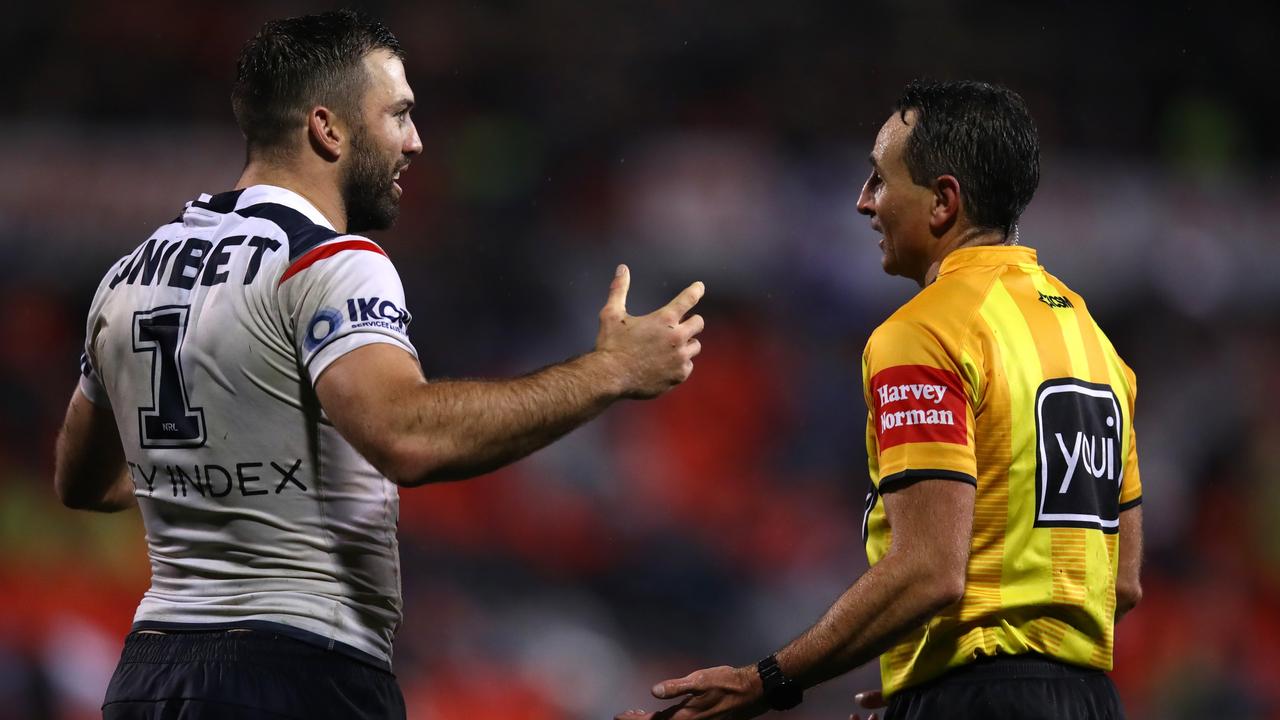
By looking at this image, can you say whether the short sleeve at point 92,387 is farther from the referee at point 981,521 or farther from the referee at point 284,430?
the referee at point 981,521

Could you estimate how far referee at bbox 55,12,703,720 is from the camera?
247 centimetres

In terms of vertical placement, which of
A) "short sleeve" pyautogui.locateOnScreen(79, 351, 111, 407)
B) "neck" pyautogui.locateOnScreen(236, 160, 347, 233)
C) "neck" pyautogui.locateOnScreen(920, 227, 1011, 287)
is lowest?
"short sleeve" pyautogui.locateOnScreen(79, 351, 111, 407)

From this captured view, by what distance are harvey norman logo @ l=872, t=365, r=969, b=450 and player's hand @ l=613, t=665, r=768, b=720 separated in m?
0.54

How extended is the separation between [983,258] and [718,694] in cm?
105

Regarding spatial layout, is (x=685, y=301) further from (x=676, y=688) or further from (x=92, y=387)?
(x=92, y=387)

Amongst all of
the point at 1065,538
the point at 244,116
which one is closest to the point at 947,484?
the point at 1065,538

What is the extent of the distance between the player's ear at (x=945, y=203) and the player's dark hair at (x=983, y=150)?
13 millimetres

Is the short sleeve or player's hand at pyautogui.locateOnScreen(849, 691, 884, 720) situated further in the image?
player's hand at pyautogui.locateOnScreen(849, 691, 884, 720)

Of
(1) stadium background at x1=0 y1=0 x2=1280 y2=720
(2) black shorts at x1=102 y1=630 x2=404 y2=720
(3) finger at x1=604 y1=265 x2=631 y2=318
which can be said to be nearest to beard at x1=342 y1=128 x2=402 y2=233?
(3) finger at x1=604 y1=265 x2=631 y2=318

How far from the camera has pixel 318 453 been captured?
262 centimetres

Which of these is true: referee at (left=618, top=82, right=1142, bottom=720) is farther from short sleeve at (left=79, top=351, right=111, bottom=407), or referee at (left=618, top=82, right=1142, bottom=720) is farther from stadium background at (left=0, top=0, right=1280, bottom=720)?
stadium background at (left=0, top=0, right=1280, bottom=720)

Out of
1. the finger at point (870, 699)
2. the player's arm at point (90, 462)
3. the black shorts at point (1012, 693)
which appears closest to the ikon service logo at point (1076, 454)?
the black shorts at point (1012, 693)

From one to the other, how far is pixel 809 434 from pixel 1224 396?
134 inches

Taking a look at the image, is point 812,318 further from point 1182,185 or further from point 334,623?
point 334,623
